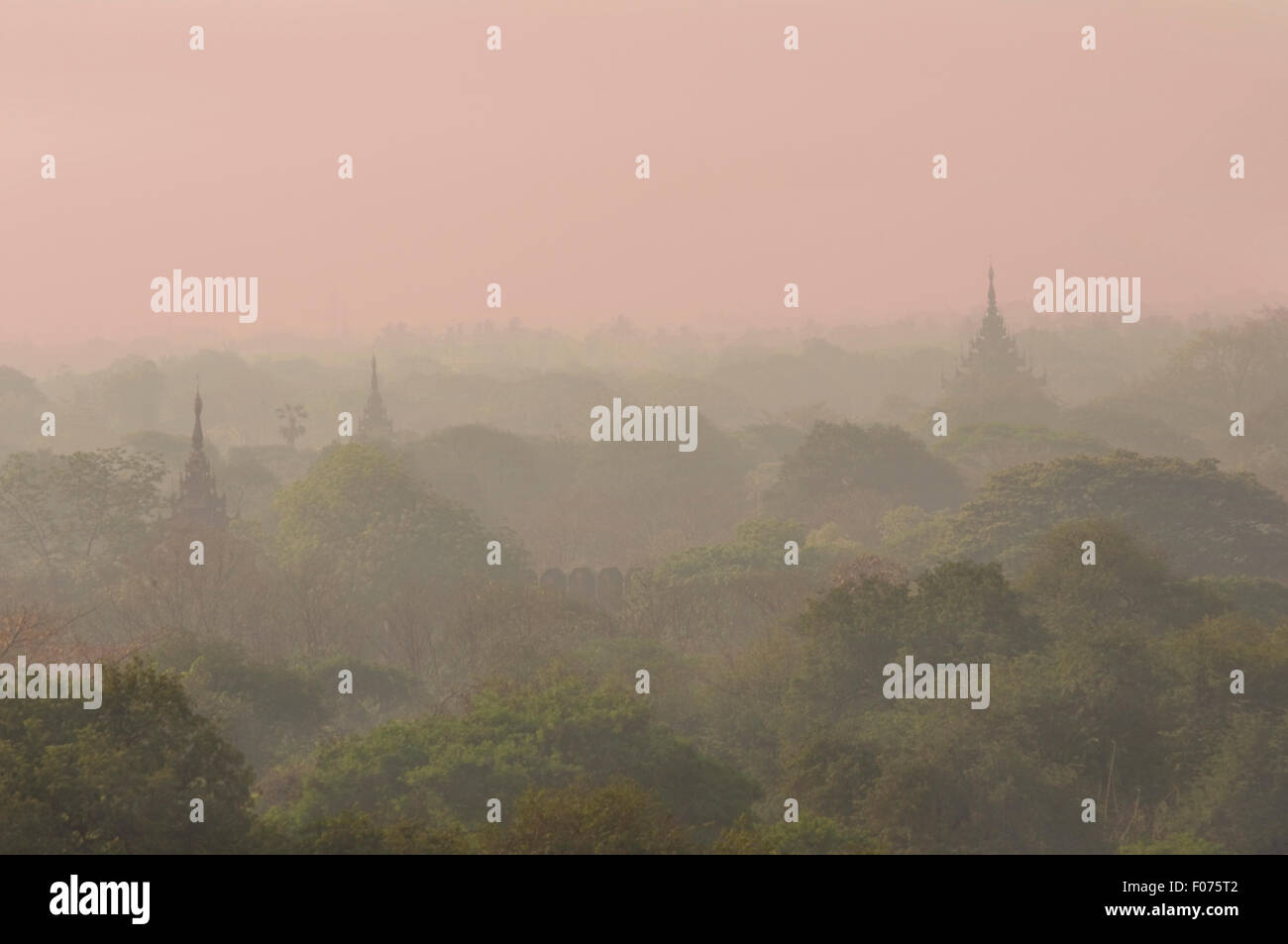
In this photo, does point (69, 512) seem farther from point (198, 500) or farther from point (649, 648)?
point (649, 648)

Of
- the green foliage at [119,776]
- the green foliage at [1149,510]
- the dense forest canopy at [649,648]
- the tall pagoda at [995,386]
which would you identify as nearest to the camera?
the green foliage at [119,776]

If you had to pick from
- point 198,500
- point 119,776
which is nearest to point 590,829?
point 119,776

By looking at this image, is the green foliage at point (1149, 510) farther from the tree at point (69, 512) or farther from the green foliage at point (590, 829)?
the green foliage at point (590, 829)

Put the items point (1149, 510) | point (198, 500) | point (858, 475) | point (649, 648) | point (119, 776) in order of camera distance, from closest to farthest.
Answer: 1. point (119, 776)
2. point (649, 648)
3. point (198, 500)
4. point (1149, 510)
5. point (858, 475)

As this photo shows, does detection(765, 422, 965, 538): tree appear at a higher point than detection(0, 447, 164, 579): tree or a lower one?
higher

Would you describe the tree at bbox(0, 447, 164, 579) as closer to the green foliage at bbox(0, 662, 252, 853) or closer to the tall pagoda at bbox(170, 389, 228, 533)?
the tall pagoda at bbox(170, 389, 228, 533)

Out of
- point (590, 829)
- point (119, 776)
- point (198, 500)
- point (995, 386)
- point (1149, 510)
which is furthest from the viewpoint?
point (995, 386)

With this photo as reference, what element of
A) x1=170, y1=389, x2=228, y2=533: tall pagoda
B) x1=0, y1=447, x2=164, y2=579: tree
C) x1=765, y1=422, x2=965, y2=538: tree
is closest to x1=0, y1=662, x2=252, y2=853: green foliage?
x1=170, y1=389, x2=228, y2=533: tall pagoda

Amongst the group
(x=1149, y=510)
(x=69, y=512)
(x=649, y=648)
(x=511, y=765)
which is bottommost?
(x=511, y=765)

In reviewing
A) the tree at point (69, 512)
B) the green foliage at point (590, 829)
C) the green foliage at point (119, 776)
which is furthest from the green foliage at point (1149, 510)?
the green foliage at point (119, 776)

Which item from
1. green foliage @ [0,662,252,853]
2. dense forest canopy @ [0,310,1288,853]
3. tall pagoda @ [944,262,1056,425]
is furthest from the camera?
tall pagoda @ [944,262,1056,425]
